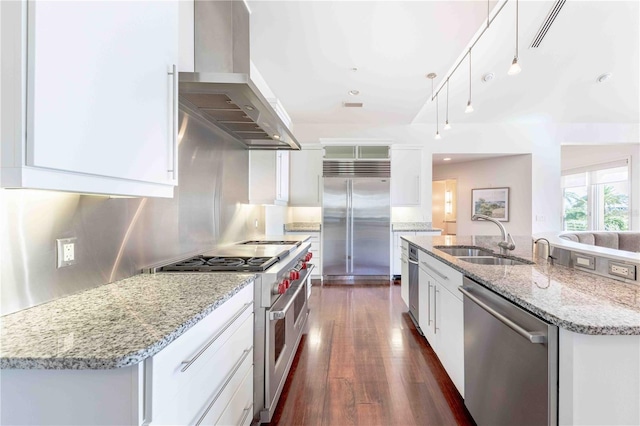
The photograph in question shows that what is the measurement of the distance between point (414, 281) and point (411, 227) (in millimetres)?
2522

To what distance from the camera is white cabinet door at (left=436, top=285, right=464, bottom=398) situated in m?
1.67

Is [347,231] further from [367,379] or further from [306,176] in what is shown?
[367,379]

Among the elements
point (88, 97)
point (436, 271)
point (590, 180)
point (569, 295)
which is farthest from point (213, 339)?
point (590, 180)

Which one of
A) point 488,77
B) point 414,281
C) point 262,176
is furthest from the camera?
point 488,77

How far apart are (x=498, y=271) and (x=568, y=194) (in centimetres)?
760

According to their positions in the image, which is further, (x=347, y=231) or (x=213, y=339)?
(x=347, y=231)

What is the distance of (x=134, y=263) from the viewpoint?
143 cm

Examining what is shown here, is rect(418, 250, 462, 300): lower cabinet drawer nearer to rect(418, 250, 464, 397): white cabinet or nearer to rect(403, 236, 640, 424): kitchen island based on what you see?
rect(418, 250, 464, 397): white cabinet

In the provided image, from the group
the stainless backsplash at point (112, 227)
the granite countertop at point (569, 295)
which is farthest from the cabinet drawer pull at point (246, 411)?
the granite countertop at point (569, 295)

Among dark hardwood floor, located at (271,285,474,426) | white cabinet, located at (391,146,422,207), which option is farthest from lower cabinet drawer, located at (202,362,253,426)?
white cabinet, located at (391,146,422,207)

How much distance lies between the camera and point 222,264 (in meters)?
1.63

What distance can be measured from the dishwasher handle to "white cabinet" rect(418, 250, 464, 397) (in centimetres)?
23

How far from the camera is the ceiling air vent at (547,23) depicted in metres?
3.04

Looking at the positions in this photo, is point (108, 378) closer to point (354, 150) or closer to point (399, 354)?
point (399, 354)
